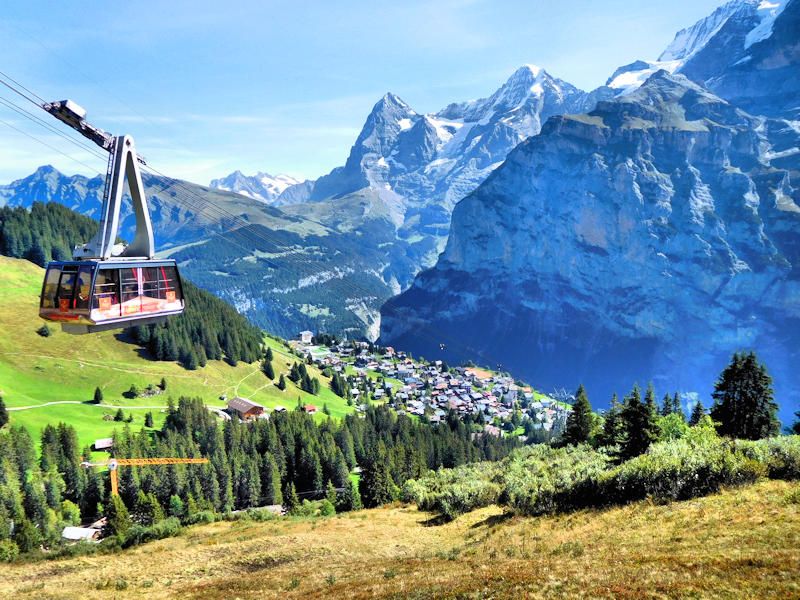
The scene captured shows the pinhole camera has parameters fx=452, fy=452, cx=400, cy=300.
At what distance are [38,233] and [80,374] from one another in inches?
2565

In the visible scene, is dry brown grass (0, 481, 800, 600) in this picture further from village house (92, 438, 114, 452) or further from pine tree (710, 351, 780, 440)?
village house (92, 438, 114, 452)

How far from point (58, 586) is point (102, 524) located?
4287cm

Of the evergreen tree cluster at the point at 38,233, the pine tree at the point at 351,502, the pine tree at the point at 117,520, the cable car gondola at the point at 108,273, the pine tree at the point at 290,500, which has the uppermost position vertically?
the evergreen tree cluster at the point at 38,233

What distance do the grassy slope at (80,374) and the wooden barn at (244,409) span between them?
312 inches

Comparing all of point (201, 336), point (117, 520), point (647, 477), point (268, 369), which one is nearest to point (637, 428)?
point (647, 477)

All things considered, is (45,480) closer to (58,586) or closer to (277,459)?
(277,459)

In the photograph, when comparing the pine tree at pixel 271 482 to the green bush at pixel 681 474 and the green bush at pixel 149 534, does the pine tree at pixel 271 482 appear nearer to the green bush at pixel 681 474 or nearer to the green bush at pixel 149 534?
the green bush at pixel 149 534

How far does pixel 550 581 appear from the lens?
1642 cm

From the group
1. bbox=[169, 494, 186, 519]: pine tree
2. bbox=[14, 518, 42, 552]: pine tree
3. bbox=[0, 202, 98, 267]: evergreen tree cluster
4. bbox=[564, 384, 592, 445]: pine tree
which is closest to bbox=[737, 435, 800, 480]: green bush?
bbox=[564, 384, 592, 445]: pine tree

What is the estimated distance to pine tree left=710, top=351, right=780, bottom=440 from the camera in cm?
5562

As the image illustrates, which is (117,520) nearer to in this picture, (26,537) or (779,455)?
(26,537)

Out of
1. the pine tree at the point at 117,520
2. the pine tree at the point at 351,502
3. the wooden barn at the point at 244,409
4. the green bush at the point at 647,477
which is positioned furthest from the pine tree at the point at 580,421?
the wooden barn at the point at 244,409

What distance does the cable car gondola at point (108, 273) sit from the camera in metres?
27.2

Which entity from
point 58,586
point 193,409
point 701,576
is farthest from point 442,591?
point 193,409
